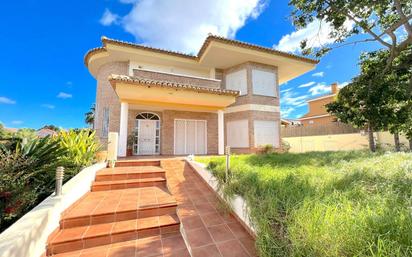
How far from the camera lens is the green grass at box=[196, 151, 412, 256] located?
1.86 meters

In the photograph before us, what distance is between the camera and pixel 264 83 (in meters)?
13.8

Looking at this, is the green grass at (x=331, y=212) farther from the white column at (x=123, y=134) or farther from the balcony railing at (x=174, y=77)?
the balcony railing at (x=174, y=77)

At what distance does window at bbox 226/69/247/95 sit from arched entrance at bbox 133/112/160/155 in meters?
6.37

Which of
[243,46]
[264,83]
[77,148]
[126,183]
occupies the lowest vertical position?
[126,183]

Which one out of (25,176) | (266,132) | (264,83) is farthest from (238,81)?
(25,176)

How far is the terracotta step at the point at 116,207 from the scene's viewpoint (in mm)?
3919

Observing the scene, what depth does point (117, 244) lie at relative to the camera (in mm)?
3516

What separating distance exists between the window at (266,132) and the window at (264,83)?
2.33 meters

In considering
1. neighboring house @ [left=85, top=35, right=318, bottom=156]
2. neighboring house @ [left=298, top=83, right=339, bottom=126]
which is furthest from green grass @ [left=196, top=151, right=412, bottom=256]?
neighboring house @ [left=298, top=83, right=339, bottom=126]

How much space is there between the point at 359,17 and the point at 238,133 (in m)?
9.01

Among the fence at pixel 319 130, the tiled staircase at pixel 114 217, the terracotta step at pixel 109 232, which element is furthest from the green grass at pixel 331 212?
the fence at pixel 319 130

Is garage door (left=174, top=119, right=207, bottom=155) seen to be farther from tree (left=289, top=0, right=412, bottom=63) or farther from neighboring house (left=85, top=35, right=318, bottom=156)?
tree (left=289, top=0, right=412, bottom=63)

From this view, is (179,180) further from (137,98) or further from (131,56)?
(131,56)

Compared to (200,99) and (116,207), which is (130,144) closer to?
(200,99)
